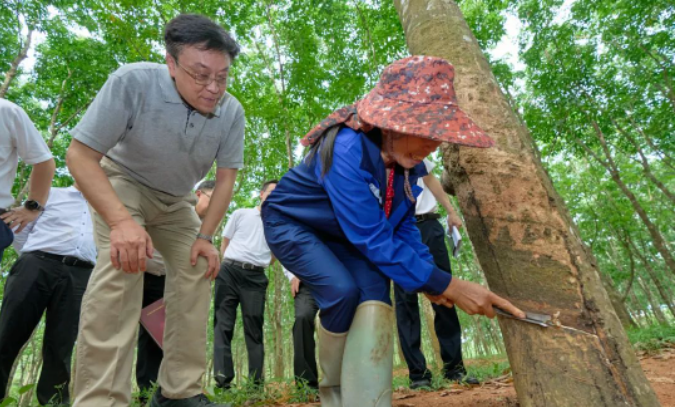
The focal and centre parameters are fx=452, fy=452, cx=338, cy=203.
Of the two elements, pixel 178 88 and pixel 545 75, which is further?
pixel 545 75

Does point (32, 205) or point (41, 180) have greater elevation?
point (41, 180)

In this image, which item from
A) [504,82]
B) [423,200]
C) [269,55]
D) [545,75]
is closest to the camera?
[423,200]

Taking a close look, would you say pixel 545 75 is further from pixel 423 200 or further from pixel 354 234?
pixel 354 234

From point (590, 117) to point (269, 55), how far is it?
7.01 metres

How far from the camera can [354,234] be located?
1.76 meters

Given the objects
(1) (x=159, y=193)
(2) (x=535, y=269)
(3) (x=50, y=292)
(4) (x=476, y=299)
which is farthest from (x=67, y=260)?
(2) (x=535, y=269)

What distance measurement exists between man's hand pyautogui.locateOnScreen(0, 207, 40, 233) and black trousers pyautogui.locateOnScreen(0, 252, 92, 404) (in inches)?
35.1

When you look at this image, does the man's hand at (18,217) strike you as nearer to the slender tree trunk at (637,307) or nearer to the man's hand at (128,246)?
the man's hand at (128,246)

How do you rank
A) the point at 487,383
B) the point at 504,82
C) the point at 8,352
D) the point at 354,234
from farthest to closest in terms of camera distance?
the point at 504,82, the point at 487,383, the point at 8,352, the point at 354,234

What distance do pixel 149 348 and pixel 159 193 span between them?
1.96m

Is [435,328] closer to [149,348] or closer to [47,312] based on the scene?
[149,348]

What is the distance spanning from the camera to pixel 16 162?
256 cm

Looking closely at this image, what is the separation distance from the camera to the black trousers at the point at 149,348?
3695 millimetres

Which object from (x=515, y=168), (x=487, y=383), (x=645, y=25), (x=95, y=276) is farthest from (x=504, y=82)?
(x=95, y=276)
